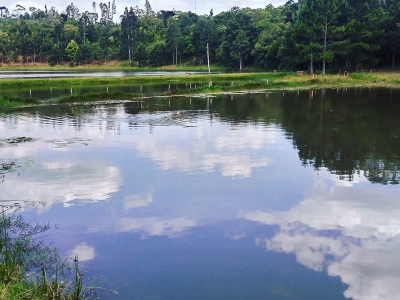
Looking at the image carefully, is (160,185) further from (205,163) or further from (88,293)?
(88,293)

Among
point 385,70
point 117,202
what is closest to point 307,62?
point 385,70

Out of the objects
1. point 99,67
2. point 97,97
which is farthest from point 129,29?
point 97,97

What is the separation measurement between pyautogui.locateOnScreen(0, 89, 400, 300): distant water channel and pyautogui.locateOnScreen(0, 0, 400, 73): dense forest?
33114 millimetres

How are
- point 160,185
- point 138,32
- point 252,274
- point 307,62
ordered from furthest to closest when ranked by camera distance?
point 138,32 → point 307,62 → point 160,185 → point 252,274

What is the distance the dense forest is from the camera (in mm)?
51500

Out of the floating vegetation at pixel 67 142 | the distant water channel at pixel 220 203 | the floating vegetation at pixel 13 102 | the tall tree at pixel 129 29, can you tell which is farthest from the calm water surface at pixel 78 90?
the tall tree at pixel 129 29

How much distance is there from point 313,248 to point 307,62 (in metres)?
53.6

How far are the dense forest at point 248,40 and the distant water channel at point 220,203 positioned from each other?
33.1 meters

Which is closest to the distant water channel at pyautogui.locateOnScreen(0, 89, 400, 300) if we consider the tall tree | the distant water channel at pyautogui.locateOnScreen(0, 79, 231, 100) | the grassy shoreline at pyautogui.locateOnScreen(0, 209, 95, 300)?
the grassy shoreline at pyautogui.locateOnScreen(0, 209, 95, 300)

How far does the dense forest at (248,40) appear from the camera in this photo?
169ft

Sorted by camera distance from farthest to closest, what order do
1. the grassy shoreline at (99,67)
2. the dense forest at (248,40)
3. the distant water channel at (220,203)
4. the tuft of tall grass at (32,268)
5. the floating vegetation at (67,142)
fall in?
the grassy shoreline at (99,67) → the dense forest at (248,40) → the floating vegetation at (67,142) → the distant water channel at (220,203) → the tuft of tall grass at (32,268)

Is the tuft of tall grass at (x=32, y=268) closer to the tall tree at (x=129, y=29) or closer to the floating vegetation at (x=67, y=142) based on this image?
the floating vegetation at (x=67, y=142)

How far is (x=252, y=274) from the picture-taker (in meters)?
7.32

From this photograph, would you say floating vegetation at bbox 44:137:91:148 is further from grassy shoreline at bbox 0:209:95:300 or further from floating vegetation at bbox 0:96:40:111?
floating vegetation at bbox 0:96:40:111
